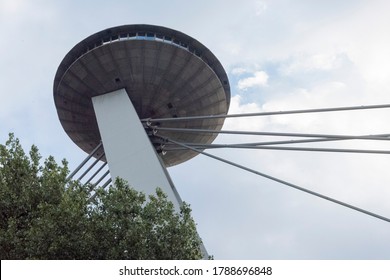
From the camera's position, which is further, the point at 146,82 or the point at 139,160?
the point at 146,82

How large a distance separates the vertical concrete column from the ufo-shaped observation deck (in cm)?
79

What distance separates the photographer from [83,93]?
34125mm

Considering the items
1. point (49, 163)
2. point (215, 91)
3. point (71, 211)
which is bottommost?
point (71, 211)

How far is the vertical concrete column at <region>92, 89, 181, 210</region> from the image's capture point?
27.2m

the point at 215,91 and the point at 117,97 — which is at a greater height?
the point at 215,91

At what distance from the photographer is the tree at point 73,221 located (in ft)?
53.2

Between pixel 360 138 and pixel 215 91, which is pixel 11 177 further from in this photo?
pixel 215 91

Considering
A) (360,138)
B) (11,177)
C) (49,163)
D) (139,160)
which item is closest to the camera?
(11,177)

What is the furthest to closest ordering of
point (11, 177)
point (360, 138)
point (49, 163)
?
point (360, 138) → point (49, 163) → point (11, 177)

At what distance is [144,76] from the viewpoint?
32.8 meters

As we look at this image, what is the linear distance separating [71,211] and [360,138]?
14074 mm

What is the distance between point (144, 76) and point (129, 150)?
6570 millimetres

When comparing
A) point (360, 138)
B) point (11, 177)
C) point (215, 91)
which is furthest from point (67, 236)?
point (215, 91)

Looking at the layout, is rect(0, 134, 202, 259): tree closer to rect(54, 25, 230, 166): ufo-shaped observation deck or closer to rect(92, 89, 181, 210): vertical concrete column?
rect(92, 89, 181, 210): vertical concrete column
